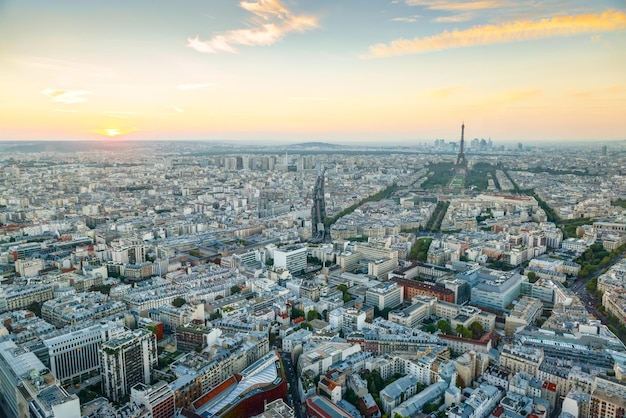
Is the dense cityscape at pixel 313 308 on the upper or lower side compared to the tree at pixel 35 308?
upper

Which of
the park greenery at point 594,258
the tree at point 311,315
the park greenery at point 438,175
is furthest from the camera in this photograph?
the park greenery at point 438,175

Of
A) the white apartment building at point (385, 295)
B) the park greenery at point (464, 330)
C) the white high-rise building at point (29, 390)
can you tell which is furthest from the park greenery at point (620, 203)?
the white high-rise building at point (29, 390)

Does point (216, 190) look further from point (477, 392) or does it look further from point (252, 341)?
point (477, 392)

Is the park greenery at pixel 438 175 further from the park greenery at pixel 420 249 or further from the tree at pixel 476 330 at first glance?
the tree at pixel 476 330

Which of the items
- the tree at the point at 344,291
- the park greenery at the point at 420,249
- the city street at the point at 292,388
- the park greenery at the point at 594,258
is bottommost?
the city street at the point at 292,388

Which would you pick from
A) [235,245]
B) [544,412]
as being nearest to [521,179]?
[235,245]

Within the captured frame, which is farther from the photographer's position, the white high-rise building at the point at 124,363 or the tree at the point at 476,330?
the tree at the point at 476,330

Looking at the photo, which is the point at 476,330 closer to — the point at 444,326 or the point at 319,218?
the point at 444,326
